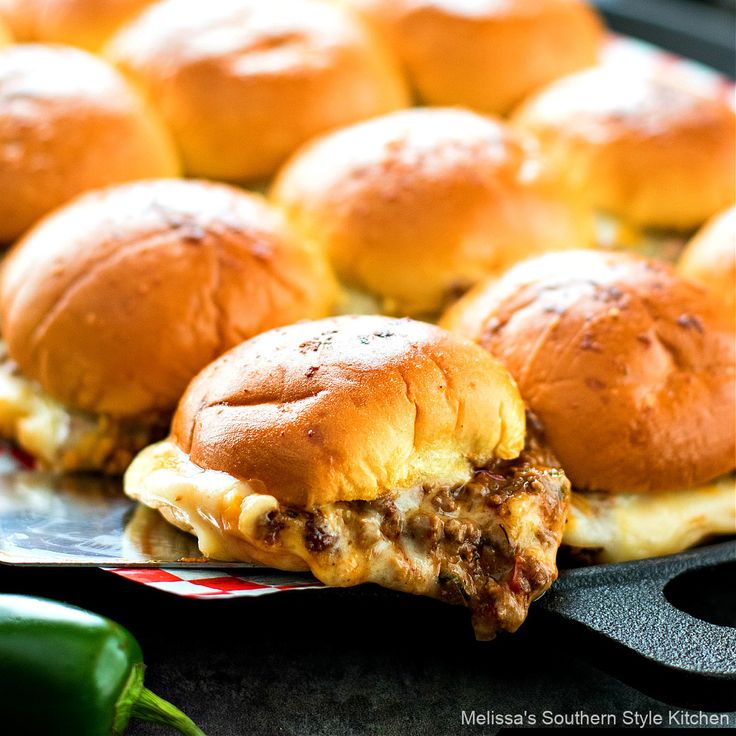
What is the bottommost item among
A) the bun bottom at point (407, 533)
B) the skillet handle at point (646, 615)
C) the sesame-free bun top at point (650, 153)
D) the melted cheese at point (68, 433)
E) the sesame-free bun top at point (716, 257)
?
the skillet handle at point (646, 615)

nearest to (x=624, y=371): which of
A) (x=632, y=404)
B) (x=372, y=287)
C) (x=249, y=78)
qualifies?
(x=632, y=404)

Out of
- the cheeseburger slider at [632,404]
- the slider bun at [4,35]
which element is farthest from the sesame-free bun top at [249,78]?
the cheeseburger slider at [632,404]

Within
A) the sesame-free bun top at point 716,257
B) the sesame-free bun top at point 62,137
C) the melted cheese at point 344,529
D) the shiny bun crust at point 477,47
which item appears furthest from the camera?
the shiny bun crust at point 477,47

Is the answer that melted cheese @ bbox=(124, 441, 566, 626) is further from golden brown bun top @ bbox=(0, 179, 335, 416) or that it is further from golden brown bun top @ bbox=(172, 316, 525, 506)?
golden brown bun top @ bbox=(0, 179, 335, 416)

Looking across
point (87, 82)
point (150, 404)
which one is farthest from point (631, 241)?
point (87, 82)

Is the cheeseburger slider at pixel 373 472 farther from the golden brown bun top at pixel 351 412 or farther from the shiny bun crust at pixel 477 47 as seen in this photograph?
the shiny bun crust at pixel 477 47

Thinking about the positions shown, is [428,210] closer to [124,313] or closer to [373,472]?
[124,313]

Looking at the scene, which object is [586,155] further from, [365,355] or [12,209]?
[12,209]
